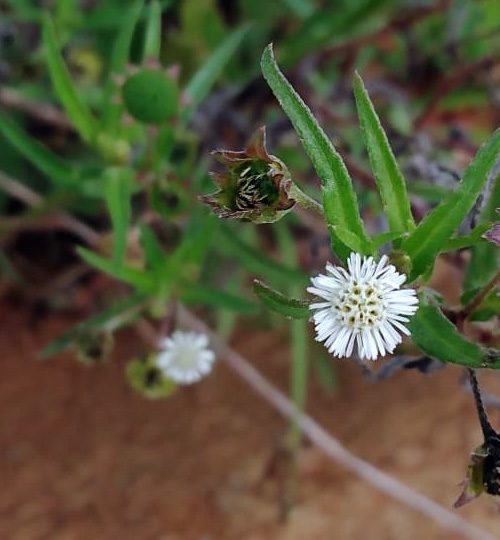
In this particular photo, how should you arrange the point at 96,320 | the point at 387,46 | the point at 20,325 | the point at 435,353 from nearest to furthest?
the point at 435,353 < the point at 96,320 < the point at 20,325 < the point at 387,46

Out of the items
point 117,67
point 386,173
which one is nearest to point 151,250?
point 117,67

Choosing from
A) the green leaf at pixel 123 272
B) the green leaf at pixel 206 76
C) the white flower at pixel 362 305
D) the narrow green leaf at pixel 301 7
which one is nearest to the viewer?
the white flower at pixel 362 305

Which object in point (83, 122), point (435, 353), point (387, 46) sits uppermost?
point (387, 46)

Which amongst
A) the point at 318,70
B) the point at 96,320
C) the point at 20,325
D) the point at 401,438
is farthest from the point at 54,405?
the point at 318,70

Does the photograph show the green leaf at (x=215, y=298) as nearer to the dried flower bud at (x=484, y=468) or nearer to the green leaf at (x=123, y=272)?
the green leaf at (x=123, y=272)

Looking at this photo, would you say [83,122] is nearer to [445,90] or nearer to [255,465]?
[255,465]

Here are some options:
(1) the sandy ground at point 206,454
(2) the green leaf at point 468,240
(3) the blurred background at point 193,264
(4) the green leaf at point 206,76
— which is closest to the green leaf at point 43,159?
(3) the blurred background at point 193,264

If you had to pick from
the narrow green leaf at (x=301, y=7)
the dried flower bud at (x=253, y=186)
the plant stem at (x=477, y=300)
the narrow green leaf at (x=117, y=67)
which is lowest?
the dried flower bud at (x=253, y=186)
